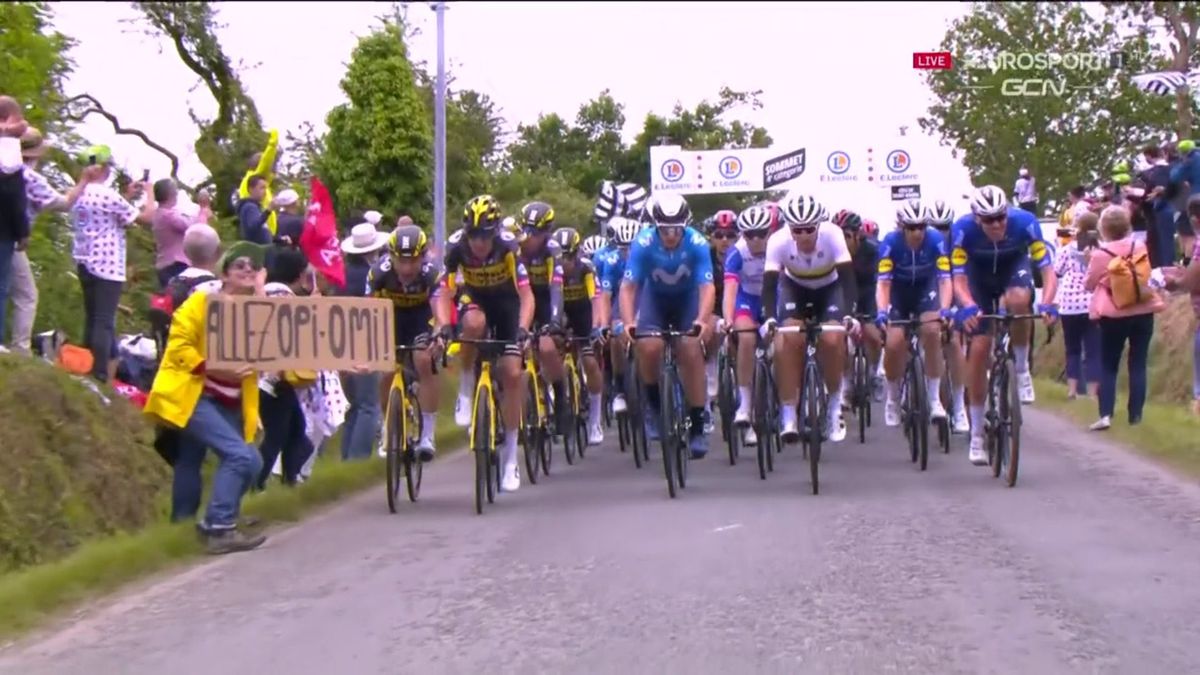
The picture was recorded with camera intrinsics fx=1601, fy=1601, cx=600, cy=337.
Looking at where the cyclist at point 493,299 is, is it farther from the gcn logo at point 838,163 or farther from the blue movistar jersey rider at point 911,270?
the gcn logo at point 838,163

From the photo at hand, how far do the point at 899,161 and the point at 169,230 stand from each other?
2241cm

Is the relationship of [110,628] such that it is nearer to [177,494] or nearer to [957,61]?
[177,494]

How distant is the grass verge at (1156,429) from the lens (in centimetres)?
1233

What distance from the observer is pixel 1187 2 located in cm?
2053

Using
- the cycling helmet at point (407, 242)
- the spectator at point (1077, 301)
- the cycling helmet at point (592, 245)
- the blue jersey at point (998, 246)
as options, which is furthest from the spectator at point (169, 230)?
the spectator at point (1077, 301)

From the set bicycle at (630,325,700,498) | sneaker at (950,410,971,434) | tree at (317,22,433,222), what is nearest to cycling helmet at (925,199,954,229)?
sneaker at (950,410,971,434)

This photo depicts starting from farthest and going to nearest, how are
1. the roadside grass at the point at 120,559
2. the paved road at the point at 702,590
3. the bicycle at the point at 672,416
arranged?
the bicycle at the point at 672,416 < the roadside grass at the point at 120,559 < the paved road at the point at 702,590

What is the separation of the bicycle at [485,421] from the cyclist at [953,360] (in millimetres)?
3555

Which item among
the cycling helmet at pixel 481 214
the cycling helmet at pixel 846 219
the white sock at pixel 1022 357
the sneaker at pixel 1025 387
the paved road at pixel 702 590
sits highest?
the cycling helmet at pixel 846 219

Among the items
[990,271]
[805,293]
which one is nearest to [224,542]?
[805,293]


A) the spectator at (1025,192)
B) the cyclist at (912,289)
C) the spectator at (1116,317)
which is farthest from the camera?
the spectator at (1025,192)

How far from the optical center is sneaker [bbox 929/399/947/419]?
A: 12.4 metres

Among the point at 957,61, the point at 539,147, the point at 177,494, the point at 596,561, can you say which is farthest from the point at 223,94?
the point at 596,561

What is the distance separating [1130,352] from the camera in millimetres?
14648
